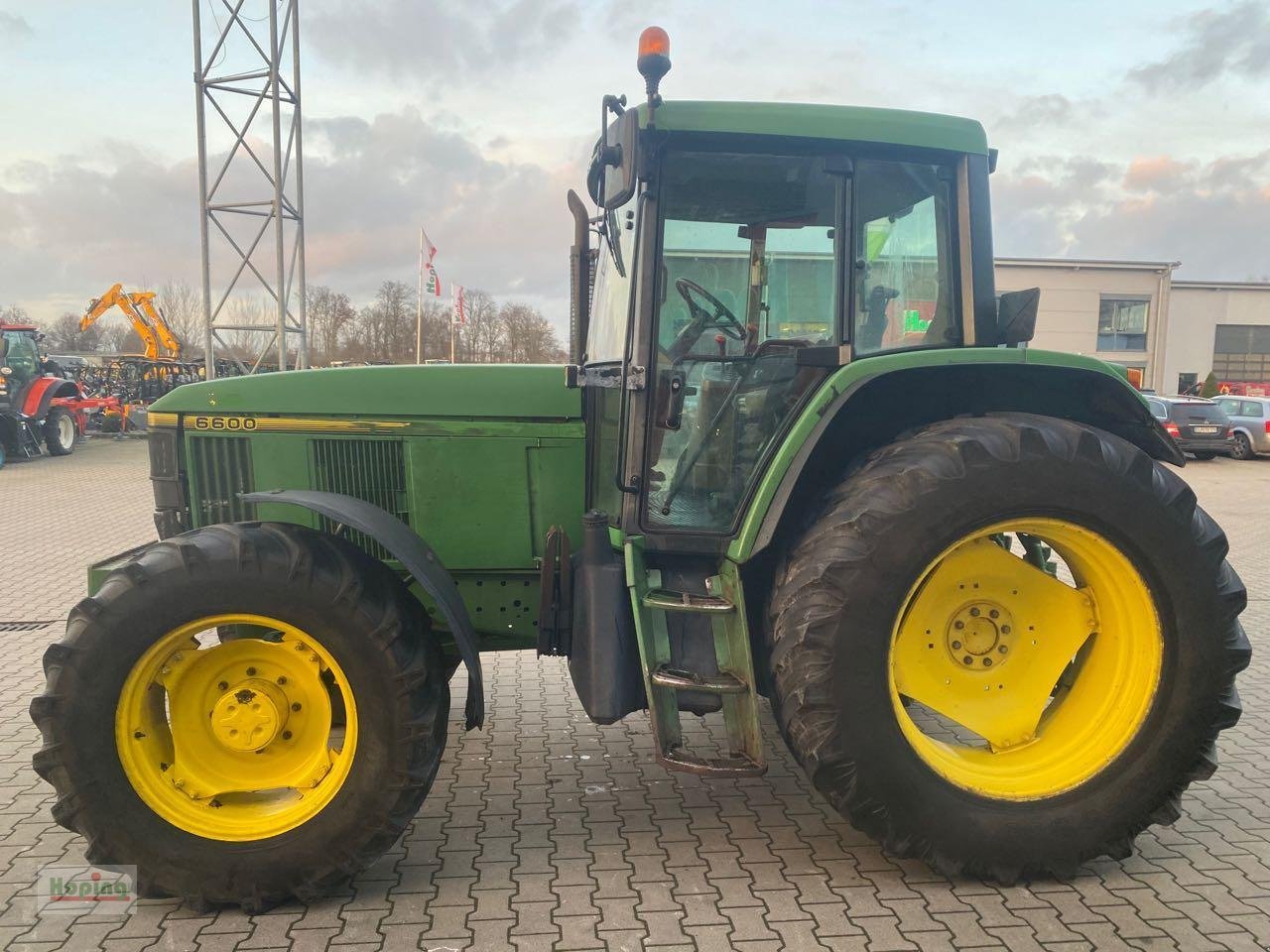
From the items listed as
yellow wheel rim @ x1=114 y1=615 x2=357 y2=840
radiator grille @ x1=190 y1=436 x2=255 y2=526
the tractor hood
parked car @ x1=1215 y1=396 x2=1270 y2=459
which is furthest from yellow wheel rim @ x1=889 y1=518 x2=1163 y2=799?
parked car @ x1=1215 y1=396 x2=1270 y2=459

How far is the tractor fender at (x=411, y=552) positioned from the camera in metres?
2.84

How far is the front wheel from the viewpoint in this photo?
271 cm

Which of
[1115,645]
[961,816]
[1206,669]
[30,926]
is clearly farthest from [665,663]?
[30,926]

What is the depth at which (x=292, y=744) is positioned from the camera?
9.71ft

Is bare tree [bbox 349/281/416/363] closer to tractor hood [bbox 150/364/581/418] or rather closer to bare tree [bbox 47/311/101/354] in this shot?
bare tree [bbox 47/311/101/354]

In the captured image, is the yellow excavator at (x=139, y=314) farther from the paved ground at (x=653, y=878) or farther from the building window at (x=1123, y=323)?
the building window at (x=1123, y=323)

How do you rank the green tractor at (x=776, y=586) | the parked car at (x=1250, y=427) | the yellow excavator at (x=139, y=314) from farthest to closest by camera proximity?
the yellow excavator at (x=139, y=314), the parked car at (x=1250, y=427), the green tractor at (x=776, y=586)

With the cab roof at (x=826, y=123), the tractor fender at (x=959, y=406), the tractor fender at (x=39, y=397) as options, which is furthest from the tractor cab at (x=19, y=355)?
the tractor fender at (x=959, y=406)

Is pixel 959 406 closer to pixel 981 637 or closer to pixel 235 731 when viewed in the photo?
pixel 981 637

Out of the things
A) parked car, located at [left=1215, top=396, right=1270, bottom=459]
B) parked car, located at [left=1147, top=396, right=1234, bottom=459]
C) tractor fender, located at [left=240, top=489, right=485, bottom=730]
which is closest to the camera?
tractor fender, located at [left=240, top=489, right=485, bottom=730]

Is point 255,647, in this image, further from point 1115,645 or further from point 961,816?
point 1115,645

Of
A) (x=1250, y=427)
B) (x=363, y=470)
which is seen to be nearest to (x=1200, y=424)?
(x=1250, y=427)

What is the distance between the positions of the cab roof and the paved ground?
2.37m

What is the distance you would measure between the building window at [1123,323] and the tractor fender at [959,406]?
35.3 m
